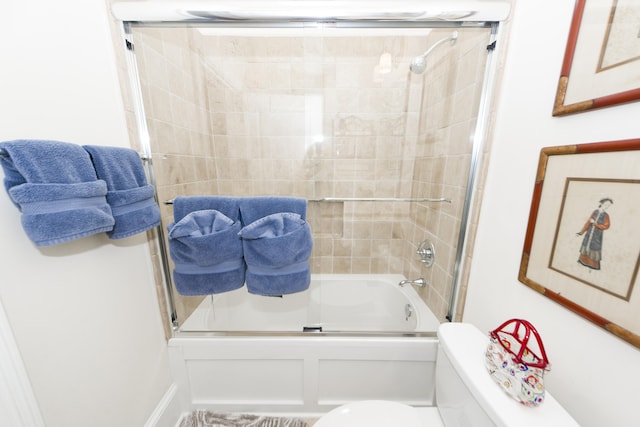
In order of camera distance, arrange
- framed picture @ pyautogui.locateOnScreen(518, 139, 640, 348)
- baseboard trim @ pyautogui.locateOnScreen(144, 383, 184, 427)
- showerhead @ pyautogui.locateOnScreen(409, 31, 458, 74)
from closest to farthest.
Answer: framed picture @ pyautogui.locateOnScreen(518, 139, 640, 348)
baseboard trim @ pyautogui.locateOnScreen(144, 383, 184, 427)
showerhead @ pyautogui.locateOnScreen(409, 31, 458, 74)

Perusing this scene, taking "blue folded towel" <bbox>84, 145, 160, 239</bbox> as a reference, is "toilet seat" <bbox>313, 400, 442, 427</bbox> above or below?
below

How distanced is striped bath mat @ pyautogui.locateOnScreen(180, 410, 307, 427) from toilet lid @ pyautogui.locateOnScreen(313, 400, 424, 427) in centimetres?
56

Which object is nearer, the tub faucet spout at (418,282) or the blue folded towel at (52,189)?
the blue folded towel at (52,189)

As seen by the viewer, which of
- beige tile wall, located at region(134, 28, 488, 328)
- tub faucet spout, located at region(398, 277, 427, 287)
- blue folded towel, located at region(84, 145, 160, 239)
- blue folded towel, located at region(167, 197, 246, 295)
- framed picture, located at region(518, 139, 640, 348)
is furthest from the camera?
tub faucet spout, located at region(398, 277, 427, 287)

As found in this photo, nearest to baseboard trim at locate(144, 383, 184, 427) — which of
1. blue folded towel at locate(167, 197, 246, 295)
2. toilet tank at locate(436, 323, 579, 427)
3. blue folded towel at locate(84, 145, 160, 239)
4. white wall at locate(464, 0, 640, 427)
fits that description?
blue folded towel at locate(167, 197, 246, 295)

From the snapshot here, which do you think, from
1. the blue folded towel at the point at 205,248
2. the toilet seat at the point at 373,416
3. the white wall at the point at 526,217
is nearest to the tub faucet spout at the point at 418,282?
the white wall at the point at 526,217

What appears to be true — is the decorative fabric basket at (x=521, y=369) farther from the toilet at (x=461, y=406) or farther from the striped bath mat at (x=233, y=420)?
the striped bath mat at (x=233, y=420)

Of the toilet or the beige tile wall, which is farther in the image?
the beige tile wall

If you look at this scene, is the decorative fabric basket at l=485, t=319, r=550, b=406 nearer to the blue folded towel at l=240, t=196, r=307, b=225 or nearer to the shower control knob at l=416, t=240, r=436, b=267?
the shower control knob at l=416, t=240, r=436, b=267

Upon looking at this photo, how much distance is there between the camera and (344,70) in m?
1.46

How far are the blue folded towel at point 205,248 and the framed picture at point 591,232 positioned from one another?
108 cm

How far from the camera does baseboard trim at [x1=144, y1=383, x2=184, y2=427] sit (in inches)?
39.7

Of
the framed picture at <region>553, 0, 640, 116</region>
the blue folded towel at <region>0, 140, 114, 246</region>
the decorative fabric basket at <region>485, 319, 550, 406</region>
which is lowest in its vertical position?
the decorative fabric basket at <region>485, 319, 550, 406</region>

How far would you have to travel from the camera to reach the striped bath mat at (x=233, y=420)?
1153mm
